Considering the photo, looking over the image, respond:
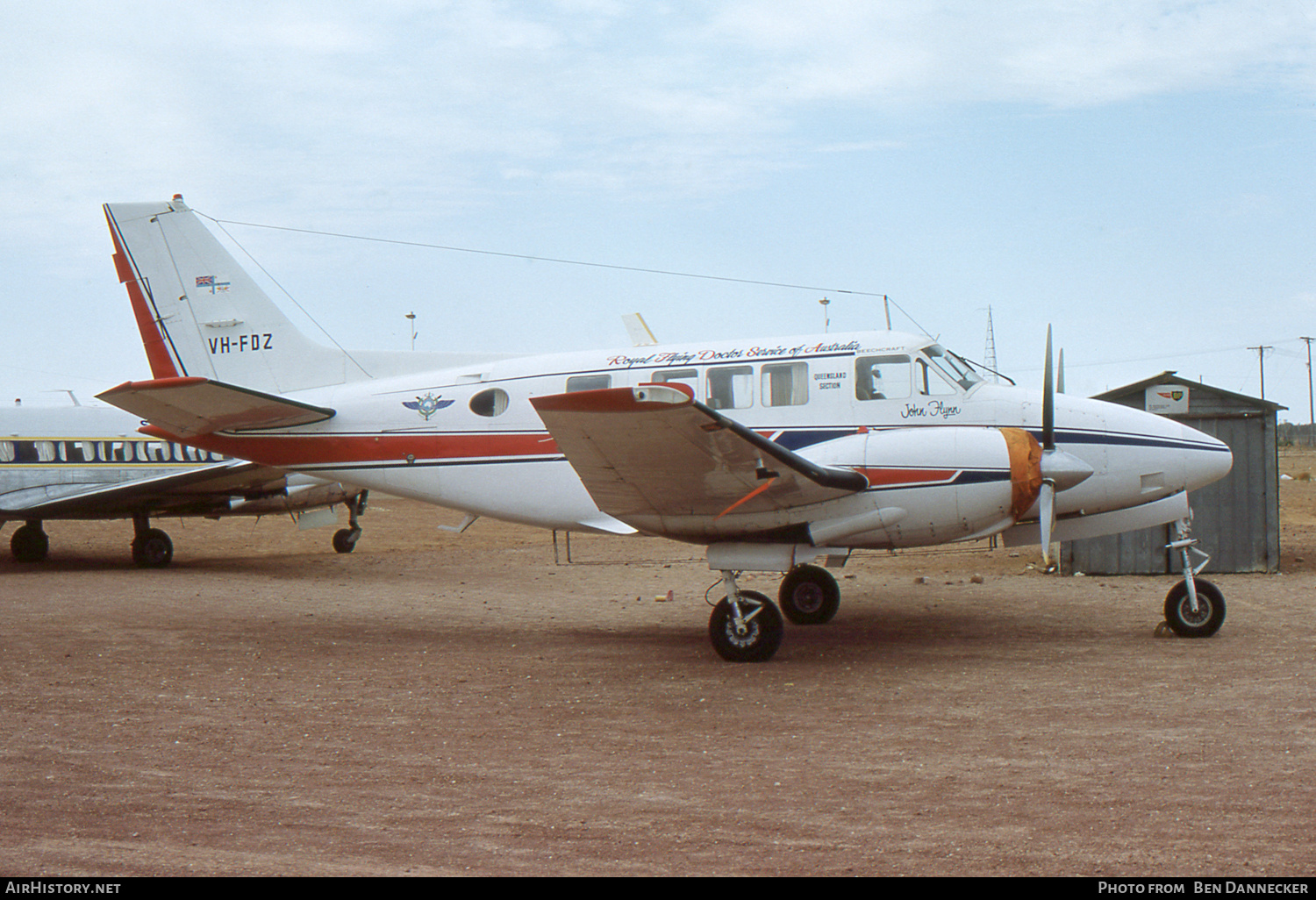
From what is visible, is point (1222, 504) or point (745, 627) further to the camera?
point (1222, 504)

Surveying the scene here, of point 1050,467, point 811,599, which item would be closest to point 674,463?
point 1050,467

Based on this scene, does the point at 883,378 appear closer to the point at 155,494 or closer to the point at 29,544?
the point at 155,494

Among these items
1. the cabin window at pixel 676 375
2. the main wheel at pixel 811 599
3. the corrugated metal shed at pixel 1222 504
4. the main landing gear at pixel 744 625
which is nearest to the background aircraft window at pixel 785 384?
the cabin window at pixel 676 375

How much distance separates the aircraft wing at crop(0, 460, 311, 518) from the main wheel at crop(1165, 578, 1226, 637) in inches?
582

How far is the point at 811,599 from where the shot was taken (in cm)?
1206

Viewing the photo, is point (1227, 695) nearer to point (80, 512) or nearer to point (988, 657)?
point (988, 657)

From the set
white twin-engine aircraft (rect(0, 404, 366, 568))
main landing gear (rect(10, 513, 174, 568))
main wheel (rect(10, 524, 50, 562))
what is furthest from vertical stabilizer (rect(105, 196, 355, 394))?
main wheel (rect(10, 524, 50, 562))

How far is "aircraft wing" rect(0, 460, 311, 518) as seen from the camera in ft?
62.0

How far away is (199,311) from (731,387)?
276 inches

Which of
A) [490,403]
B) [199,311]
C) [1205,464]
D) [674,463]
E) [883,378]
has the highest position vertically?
[199,311]

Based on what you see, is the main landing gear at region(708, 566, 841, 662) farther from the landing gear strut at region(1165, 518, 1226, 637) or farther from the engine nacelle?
the landing gear strut at region(1165, 518, 1226, 637)

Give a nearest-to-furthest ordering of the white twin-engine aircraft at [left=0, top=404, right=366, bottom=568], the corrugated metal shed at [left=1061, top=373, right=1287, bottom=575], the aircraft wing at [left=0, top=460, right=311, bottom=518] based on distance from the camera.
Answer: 1. the corrugated metal shed at [left=1061, top=373, right=1287, bottom=575]
2. the aircraft wing at [left=0, top=460, right=311, bottom=518]
3. the white twin-engine aircraft at [left=0, top=404, right=366, bottom=568]

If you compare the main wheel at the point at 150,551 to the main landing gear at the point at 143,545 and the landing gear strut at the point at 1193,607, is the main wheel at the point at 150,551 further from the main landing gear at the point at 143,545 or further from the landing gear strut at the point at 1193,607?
the landing gear strut at the point at 1193,607
